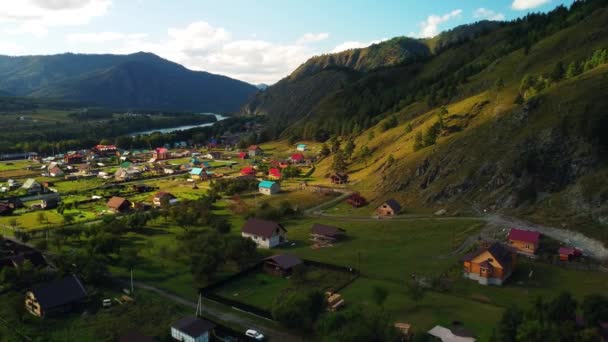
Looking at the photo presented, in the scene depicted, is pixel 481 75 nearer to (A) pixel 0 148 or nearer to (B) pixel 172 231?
(B) pixel 172 231

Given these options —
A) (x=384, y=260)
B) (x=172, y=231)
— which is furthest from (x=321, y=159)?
(x=384, y=260)

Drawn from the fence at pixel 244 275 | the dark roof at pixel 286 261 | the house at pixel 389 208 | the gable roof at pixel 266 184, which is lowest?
the fence at pixel 244 275

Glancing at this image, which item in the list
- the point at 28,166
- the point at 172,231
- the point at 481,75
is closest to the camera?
the point at 172,231

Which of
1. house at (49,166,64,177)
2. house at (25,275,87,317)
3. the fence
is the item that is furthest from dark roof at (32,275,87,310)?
house at (49,166,64,177)

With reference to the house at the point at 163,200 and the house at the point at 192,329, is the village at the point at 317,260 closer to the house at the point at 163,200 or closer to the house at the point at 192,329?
the house at the point at 192,329

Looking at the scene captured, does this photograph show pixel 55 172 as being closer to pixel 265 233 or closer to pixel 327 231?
pixel 265 233

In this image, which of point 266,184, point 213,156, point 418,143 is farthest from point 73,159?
point 418,143

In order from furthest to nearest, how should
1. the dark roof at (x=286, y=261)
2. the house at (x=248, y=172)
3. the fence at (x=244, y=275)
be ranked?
the house at (x=248, y=172)
the dark roof at (x=286, y=261)
the fence at (x=244, y=275)

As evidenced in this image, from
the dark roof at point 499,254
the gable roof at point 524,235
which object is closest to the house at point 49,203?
the dark roof at point 499,254
